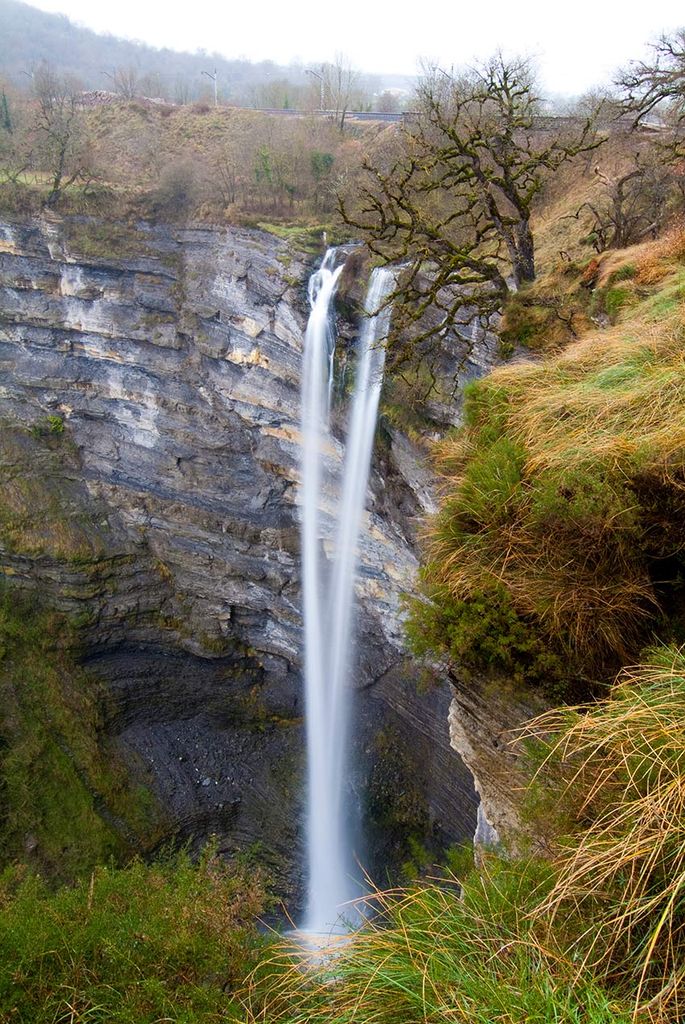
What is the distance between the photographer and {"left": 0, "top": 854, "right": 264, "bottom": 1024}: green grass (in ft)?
10.4

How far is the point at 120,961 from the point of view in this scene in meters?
3.71

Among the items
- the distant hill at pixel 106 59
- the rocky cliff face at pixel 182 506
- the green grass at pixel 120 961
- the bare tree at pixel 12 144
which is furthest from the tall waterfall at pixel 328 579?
the distant hill at pixel 106 59

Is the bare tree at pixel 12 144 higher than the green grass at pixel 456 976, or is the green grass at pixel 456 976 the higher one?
the bare tree at pixel 12 144

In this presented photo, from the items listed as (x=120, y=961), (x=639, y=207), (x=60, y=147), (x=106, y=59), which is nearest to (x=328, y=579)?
(x=639, y=207)

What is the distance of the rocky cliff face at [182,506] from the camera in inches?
611

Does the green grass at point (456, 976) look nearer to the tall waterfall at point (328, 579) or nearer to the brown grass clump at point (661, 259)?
the brown grass clump at point (661, 259)

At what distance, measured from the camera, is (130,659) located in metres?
18.3

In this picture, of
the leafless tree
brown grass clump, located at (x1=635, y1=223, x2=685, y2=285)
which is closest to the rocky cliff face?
the leafless tree

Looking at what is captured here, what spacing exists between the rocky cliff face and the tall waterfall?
0.45m

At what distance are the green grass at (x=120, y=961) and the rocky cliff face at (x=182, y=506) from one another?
416 inches

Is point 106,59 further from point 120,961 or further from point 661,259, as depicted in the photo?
point 120,961

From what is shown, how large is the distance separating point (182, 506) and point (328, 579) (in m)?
5.06

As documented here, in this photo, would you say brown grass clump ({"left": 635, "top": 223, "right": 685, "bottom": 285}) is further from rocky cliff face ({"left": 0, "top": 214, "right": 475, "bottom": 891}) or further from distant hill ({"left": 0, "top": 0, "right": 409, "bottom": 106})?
distant hill ({"left": 0, "top": 0, "right": 409, "bottom": 106})

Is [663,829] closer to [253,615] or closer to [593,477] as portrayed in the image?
[593,477]
